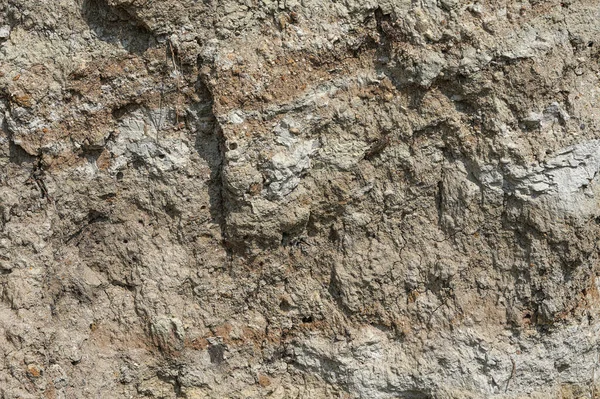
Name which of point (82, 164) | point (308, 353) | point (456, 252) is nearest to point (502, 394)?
point (456, 252)

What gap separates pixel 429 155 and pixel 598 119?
879 millimetres

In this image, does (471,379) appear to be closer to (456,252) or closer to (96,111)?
(456,252)

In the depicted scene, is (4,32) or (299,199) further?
(299,199)

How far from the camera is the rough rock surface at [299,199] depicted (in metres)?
3.60

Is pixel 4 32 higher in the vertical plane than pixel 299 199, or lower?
higher

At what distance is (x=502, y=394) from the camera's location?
392 centimetres

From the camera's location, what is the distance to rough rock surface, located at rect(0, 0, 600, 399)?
142 inches

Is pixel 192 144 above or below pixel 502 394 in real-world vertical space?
above

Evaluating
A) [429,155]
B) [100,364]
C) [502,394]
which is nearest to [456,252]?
[429,155]

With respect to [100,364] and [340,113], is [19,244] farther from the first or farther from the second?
[340,113]

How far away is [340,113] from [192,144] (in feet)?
2.59

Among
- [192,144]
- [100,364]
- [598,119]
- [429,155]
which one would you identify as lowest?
[100,364]

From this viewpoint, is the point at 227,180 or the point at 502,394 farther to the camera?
the point at 502,394

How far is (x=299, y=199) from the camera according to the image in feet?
12.3
